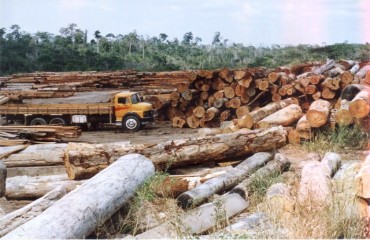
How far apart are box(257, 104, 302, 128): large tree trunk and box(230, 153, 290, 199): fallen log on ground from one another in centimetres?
311

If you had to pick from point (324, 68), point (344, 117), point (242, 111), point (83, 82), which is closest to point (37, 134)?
point (242, 111)

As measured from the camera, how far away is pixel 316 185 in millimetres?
7383

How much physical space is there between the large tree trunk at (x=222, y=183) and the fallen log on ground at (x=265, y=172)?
200 mm

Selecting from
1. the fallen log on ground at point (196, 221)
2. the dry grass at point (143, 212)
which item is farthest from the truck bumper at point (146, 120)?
the fallen log on ground at point (196, 221)

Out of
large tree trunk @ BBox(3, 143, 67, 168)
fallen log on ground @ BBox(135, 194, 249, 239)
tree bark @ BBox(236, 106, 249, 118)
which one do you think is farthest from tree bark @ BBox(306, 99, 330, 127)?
fallen log on ground @ BBox(135, 194, 249, 239)

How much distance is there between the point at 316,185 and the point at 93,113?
1265 cm

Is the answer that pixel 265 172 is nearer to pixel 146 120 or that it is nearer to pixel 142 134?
pixel 142 134

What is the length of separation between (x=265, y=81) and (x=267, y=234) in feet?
39.9

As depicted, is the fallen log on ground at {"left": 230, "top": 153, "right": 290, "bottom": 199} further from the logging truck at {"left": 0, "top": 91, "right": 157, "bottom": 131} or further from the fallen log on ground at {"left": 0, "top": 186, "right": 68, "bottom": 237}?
the logging truck at {"left": 0, "top": 91, "right": 157, "bottom": 131}

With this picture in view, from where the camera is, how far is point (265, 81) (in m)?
17.2

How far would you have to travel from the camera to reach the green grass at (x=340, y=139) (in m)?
12.2

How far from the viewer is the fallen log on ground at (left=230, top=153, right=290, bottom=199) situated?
824 centimetres

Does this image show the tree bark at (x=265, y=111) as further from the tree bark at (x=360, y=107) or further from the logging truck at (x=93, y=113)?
the logging truck at (x=93, y=113)

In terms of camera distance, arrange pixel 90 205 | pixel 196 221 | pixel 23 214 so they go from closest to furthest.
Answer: pixel 90 205
pixel 196 221
pixel 23 214
